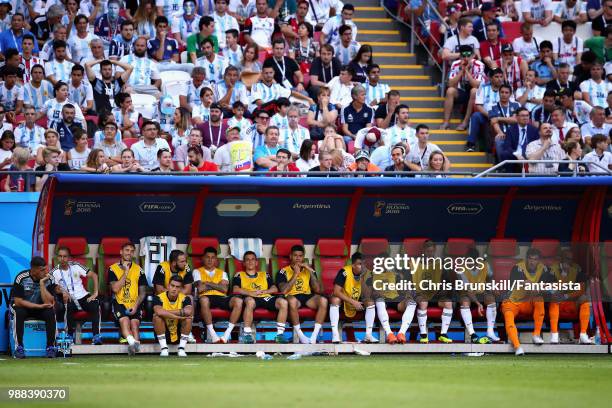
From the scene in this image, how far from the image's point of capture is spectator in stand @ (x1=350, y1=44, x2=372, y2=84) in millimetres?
22516

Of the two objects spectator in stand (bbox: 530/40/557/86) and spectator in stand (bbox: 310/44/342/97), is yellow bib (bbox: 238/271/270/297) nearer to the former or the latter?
spectator in stand (bbox: 310/44/342/97)

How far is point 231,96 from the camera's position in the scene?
2153cm

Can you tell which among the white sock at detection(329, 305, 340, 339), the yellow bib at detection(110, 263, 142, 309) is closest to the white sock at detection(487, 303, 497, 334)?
the white sock at detection(329, 305, 340, 339)

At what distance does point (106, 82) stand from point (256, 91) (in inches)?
99.8

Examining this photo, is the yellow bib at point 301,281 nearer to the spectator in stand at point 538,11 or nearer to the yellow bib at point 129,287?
the yellow bib at point 129,287

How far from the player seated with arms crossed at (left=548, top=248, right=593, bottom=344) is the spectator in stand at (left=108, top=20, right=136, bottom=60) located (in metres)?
8.74

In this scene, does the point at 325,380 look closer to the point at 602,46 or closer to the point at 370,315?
the point at 370,315

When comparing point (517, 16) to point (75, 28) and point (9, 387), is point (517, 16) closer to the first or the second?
point (75, 28)

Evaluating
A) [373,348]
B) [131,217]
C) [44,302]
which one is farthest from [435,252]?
[44,302]

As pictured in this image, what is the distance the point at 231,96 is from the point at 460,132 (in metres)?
4.37

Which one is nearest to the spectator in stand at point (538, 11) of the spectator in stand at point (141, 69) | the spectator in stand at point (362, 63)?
the spectator in stand at point (362, 63)

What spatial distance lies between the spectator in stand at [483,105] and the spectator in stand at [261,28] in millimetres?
3892

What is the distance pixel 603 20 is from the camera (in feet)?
83.7

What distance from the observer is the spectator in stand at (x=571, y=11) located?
25.6 meters
